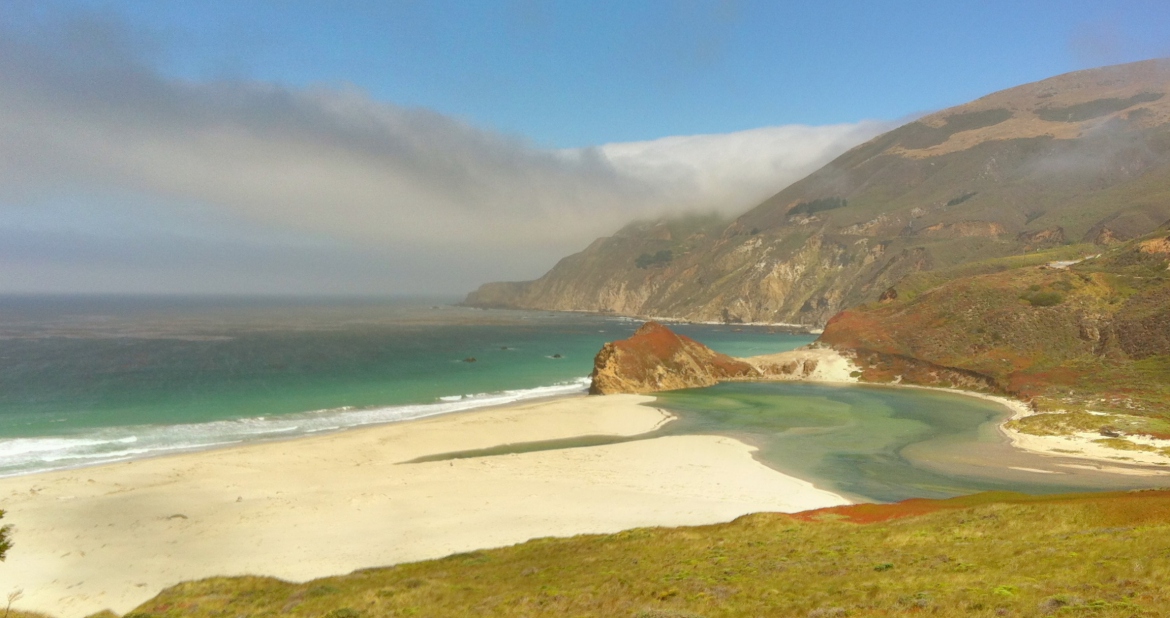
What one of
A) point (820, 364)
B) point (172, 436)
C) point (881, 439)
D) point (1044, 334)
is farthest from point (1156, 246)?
point (172, 436)

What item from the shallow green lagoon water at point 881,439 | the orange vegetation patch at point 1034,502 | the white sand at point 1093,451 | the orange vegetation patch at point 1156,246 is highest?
the orange vegetation patch at point 1156,246

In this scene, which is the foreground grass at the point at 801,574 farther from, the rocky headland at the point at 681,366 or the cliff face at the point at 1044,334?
the rocky headland at the point at 681,366

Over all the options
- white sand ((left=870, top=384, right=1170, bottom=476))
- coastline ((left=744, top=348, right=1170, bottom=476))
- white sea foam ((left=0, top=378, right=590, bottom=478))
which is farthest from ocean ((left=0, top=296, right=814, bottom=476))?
white sand ((left=870, top=384, right=1170, bottom=476))

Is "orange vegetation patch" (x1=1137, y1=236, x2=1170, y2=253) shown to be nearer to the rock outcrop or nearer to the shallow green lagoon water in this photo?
the shallow green lagoon water

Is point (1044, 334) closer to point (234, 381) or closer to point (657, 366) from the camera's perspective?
point (657, 366)

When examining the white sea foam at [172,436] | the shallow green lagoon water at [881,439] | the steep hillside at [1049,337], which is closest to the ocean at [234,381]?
the white sea foam at [172,436]

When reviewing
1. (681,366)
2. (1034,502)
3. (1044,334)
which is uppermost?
(1044,334)
